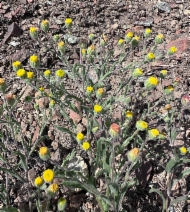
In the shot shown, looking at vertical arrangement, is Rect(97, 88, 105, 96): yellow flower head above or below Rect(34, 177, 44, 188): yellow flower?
above

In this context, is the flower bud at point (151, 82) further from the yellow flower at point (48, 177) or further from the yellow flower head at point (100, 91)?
the yellow flower at point (48, 177)

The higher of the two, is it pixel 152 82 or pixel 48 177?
pixel 152 82

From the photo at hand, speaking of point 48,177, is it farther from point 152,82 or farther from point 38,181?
point 152,82

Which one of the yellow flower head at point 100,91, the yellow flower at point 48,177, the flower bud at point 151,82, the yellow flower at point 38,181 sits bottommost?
the yellow flower at point 38,181

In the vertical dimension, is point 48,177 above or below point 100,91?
below

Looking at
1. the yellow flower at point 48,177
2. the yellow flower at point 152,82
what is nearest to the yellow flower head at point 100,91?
the yellow flower at point 152,82

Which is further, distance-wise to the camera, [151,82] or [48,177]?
[151,82]

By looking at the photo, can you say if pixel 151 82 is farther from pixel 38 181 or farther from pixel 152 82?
pixel 38 181

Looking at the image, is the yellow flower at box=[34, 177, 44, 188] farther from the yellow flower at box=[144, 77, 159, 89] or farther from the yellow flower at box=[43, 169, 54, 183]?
the yellow flower at box=[144, 77, 159, 89]

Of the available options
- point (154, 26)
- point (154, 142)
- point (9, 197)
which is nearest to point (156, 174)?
point (154, 142)

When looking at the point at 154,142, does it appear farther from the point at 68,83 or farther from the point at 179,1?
the point at 179,1

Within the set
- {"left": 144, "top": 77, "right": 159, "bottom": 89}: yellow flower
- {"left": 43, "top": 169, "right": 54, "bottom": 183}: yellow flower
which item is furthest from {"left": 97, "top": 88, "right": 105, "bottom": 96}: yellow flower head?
{"left": 43, "top": 169, "right": 54, "bottom": 183}: yellow flower

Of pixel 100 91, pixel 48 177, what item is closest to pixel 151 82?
pixel 100 91

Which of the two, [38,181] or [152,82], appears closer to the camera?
[38,181]
